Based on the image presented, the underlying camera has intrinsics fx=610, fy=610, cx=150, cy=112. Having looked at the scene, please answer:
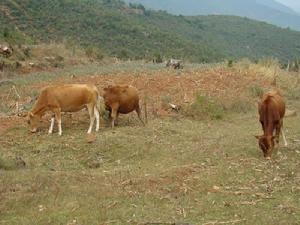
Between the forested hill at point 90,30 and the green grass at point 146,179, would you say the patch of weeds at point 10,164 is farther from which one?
the forested hill at point 90,30

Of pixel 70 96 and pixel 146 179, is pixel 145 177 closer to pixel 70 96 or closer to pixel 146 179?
pixel 146 179

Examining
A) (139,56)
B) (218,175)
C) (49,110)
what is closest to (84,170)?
(218,175)

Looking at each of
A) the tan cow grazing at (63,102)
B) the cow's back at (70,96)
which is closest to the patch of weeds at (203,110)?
the tan cow grazing at (63,102)

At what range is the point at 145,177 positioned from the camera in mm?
11320

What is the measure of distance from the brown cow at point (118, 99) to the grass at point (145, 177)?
18.0 inches

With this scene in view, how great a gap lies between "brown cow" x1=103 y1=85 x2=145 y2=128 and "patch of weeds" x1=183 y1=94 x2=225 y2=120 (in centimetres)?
286

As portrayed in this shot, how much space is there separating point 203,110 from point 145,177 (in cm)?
816

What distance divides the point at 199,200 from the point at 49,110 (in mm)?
7010

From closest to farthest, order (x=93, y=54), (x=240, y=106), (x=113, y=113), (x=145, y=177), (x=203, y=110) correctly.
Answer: (x=145, y=177) < (x=113, y=113) < (x=203, y=110) < (x=240, y=106) < (x=93, y=54)

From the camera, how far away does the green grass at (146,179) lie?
9.55 metres

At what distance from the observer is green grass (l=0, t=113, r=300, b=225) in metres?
9.55

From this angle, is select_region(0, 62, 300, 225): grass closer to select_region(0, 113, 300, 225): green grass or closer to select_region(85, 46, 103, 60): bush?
select_region(0, 113, 300, 225): green grass

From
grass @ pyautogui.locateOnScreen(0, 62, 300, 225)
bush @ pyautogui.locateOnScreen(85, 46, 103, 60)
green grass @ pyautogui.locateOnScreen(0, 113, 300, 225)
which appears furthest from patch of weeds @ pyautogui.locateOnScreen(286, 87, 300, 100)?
bush @ pyautogui.locateOnScreen(85, 46, 103, 60)

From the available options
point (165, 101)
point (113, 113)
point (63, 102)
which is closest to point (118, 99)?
point (113, 113)
